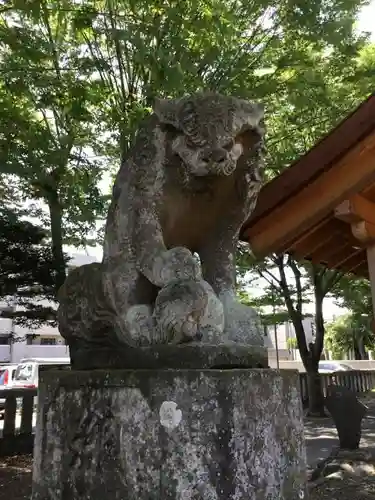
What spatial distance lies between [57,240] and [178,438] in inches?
272

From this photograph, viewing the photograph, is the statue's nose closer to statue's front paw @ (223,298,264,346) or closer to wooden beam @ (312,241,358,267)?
statue's front paw @ (223,298,264,346)

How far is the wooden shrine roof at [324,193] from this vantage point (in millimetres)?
4199

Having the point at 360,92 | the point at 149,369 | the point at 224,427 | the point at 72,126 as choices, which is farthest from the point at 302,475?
the point at 360,92

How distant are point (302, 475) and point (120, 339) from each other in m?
0.85

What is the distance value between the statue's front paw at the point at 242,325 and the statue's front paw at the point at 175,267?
0.24m

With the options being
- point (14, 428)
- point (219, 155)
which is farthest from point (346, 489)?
point (14, 428)

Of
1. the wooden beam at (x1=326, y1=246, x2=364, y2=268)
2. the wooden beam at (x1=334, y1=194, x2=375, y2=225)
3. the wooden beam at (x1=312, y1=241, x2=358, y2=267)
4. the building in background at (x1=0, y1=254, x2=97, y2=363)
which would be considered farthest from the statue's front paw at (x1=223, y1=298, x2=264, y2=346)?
the building in background at (x1=0, y1=254, x2=97, y2=363)

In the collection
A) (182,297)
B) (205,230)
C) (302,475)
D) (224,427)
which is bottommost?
(302,475)

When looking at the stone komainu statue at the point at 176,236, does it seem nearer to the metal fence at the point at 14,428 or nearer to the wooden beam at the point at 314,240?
the wooden beam at the point at 314,240

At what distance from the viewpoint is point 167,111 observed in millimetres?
2033

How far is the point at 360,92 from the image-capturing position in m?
7.65

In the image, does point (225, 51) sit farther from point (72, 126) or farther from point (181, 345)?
point (181, 345)

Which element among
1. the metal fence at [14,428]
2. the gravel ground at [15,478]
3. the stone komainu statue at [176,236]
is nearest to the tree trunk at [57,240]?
the metal fence at [14,428]

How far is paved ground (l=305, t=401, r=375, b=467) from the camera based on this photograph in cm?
771
